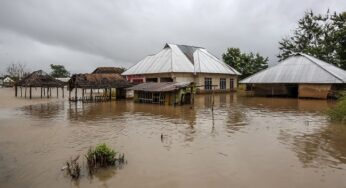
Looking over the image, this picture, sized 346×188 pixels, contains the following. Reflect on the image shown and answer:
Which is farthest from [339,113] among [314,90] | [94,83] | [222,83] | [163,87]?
[222,83]

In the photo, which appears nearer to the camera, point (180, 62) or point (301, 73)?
point (301, 73)

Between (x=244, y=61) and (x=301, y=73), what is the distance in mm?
17967

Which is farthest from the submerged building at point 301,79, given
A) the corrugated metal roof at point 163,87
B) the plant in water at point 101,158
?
the plant in water at point 101,158

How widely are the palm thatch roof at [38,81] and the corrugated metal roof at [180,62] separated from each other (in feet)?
32.8

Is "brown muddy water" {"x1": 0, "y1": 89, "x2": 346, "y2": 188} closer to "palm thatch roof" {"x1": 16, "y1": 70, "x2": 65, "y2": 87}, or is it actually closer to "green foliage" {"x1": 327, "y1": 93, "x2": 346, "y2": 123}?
"green foliage" {"x1": 327, "y1": 93, "x2": 346, "y2": 123}

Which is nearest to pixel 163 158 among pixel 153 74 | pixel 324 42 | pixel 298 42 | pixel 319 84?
pixel 319 84

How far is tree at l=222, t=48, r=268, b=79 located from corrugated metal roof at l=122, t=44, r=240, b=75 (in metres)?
6.98

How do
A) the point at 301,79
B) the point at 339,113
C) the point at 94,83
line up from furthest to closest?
the point at 301,79, the point at 94,83, the point at 339,113

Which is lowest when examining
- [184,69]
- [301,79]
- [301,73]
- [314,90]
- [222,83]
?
[314,90]

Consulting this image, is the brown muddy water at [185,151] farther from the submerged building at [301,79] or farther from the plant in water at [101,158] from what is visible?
the submerged building at [301,79]

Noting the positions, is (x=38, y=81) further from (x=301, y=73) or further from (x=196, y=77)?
(x=301, y=73)

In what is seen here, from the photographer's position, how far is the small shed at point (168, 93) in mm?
23577

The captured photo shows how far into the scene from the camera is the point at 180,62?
117ft

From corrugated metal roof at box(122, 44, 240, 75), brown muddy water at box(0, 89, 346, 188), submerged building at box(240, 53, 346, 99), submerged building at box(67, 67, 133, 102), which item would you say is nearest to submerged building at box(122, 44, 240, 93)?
corrugated metal roof at box(122, 44, 240, 75)
